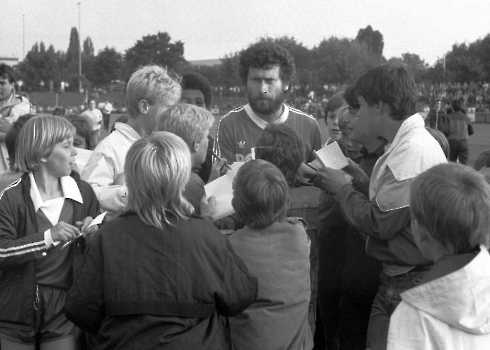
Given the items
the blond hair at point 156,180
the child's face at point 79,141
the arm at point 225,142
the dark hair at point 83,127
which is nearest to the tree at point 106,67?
the dark hair at point 83,127

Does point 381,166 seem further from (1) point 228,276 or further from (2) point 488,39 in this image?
(2) point 488,39

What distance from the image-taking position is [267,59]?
5.13 m

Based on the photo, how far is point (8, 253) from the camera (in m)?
3.18

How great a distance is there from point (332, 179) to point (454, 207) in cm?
127

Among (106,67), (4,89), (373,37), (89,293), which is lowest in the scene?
(89,293)

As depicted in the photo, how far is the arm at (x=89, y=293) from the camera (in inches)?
108

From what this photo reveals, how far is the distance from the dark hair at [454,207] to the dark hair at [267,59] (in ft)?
9.64

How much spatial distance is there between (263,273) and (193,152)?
2.91ft

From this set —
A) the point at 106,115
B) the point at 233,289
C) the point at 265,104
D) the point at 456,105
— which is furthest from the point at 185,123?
the point at 106,115

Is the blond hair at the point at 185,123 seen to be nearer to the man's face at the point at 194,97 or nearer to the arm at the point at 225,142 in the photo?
the arm at the point at 225,142

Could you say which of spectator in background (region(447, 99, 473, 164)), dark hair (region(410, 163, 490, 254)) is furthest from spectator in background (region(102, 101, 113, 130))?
dark hair (region(410, 163, 490, 254))

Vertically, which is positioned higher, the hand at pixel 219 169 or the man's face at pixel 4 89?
the man's face at pixel 4 89

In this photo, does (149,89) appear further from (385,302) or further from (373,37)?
(373,37)

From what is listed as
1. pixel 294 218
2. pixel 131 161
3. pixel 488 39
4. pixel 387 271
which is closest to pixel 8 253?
pixel 131 161
